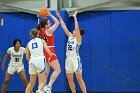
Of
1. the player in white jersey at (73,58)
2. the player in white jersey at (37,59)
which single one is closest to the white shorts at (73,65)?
the player in white jersey at (73,58)

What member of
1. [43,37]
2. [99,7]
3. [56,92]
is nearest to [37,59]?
[43,37]

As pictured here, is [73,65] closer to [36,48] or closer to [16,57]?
[36,48]

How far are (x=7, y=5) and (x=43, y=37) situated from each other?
13.8ft

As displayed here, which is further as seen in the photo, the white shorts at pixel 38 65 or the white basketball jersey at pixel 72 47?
the white basketball jersey at pixel 72 47

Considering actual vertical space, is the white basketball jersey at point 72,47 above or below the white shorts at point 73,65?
above

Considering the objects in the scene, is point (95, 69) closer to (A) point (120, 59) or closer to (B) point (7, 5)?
(A) point (120, 59)

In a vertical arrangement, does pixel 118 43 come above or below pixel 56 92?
above

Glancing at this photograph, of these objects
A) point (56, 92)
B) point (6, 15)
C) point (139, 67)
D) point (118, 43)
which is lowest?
point (56, 92)

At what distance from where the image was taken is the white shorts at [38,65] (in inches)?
334

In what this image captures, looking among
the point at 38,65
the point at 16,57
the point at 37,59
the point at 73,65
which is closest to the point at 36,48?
the point at 37,59

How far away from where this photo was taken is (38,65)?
8477mm

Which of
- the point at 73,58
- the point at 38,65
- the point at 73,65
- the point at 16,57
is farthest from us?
the point at 16,57

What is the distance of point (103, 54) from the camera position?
1233 centimetres

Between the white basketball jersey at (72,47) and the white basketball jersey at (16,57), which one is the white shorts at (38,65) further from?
→ the white basketball jersey at (16,57)
